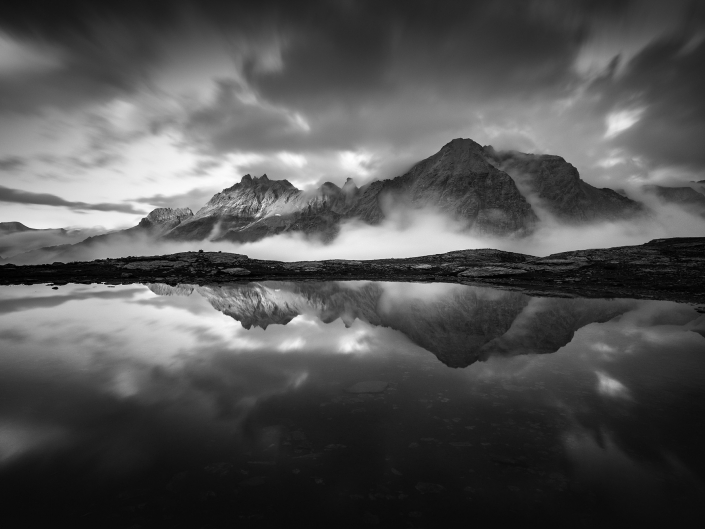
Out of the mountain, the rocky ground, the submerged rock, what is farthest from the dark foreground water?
the rocky ground

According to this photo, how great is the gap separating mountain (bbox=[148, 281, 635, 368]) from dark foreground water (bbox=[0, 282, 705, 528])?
41 cm

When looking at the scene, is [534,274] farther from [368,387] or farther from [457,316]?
[368,387]

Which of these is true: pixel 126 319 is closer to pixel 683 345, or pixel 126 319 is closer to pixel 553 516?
pixel 553 516

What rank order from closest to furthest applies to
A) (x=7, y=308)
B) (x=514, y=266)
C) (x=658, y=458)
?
(x=658, y=458)
(x=7, y=308)
(x=514, y=266)

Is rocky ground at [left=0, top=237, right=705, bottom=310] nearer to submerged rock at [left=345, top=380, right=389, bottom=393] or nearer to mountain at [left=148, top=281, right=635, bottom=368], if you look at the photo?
mountain at [left=148, top=281, right=635, bottom=368]

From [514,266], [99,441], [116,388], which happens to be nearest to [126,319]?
[116,388]

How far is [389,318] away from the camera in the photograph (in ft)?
95.4

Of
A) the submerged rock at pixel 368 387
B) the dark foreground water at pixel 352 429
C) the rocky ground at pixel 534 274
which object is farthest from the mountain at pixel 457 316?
the rocky ground at pixel 534 274

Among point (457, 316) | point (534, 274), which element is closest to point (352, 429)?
point (457, 316)

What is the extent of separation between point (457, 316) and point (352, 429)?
21.5m

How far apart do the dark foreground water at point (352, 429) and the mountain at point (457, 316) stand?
0.41m

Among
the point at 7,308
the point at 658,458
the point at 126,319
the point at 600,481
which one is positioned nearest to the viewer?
the point at 600,481

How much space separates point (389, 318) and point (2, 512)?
25.0 metres

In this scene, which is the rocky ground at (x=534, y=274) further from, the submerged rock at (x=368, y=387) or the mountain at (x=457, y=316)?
the submerged rock at (x=368, y=387)
